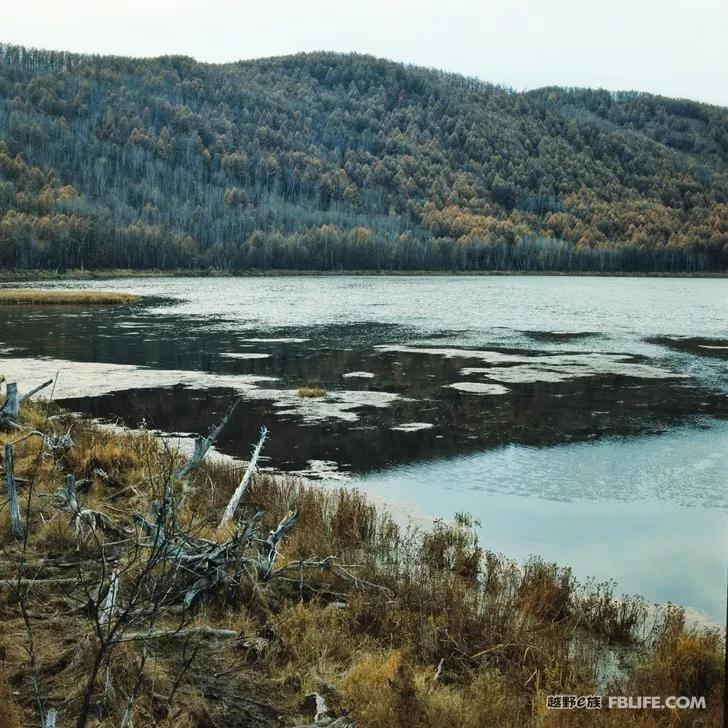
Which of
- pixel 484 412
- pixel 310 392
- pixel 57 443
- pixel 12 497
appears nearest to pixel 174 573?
pixel 12 497

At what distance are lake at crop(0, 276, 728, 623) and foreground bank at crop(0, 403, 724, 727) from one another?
5.74 ft

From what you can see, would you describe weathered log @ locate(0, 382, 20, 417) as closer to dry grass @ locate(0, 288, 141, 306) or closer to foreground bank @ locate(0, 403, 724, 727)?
foreground bank @ locate(0, 403, 724, 727)

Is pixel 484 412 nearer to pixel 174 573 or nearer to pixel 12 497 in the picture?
pixel 12 497

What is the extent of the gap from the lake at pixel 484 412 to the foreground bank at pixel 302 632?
1.75m

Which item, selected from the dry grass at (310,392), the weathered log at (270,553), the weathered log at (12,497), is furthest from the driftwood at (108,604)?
the dry grass at (310,392)

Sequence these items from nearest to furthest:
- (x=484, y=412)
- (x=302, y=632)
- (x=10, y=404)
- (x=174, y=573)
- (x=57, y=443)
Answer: (x=174, y=573) → (x=302, y=632) → (x=57, y=443) → (x=10, y=404) → (x=484, y=412)

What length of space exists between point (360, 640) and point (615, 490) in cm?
858

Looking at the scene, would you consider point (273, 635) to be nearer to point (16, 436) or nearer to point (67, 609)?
point (67, 609)

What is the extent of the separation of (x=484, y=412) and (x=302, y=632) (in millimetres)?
14714

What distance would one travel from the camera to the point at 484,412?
21.9 meters

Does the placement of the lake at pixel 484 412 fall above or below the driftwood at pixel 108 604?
below

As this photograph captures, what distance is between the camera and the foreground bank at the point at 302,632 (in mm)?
6082

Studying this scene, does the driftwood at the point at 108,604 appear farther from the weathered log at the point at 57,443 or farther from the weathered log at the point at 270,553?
the weathered log at the point at 57,443

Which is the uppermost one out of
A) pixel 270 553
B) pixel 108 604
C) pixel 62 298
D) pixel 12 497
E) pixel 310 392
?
pixel 62 298
